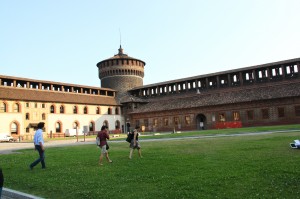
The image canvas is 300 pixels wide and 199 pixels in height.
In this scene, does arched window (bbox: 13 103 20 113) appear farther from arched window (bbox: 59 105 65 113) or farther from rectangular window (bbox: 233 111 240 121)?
rectangular window (bbox: 233 111 240 121)

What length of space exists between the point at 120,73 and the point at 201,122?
27.0m

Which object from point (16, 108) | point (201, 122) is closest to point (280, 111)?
point (201, 122)

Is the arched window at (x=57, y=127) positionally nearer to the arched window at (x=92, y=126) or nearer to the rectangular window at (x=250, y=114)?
the arched window at (x=92, y=126)

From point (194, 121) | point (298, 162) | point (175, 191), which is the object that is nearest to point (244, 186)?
point (175, 191)

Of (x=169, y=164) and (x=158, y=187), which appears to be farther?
(x=169, y=164)

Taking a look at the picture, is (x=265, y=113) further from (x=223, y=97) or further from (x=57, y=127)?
(x=57, y=127)

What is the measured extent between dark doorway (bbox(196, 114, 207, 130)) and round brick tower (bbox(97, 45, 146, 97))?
2354cm

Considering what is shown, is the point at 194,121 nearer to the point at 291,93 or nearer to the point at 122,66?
the point at 291,93

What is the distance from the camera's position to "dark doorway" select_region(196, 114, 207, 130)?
5066 centimetres

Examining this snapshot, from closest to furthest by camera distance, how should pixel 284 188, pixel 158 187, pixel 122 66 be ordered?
pixel 284 188, pixel 158 187, pixel 122 66

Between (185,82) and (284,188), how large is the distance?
51.5 metres

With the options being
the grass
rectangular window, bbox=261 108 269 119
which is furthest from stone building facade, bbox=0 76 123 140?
the grass

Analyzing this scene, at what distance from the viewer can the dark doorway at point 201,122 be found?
50.7 metres

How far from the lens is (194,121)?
5128 cm
